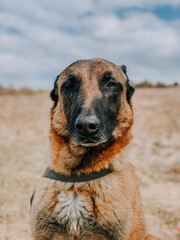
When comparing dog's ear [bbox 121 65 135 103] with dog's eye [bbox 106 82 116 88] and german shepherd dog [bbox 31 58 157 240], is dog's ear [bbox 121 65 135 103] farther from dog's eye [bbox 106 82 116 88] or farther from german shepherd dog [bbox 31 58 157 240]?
dog's eye [bbox 106 82 116 88]

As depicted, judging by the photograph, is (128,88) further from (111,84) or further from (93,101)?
(93,101)

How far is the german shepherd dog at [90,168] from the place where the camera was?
8.50ft

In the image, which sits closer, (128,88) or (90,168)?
(90,168)

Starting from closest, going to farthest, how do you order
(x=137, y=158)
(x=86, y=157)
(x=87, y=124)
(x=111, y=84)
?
(x=87, y=124) → (x=86, y=157) → (x=111, y=84) → (x=137, y=158)

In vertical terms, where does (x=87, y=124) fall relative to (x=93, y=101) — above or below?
below

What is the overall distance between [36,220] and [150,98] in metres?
17.0

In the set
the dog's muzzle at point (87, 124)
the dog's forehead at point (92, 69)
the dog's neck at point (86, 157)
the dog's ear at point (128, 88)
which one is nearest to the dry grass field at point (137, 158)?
the dog's neck at point (86, 157)

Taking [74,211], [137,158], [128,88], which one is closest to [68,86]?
[128,88]

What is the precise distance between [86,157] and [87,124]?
0.52 metres

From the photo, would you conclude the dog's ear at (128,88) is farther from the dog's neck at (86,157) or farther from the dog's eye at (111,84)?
the dog's neck at (86,157)

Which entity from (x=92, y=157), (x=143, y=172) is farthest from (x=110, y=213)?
(x=143, y=172)

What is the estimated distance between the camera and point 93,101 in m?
2.87

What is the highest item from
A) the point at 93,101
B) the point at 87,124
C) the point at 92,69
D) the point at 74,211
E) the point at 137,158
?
the point at 92,69

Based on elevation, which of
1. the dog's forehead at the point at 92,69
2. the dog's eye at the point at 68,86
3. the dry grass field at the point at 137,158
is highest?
the dog's forehead at the point at 92,69
